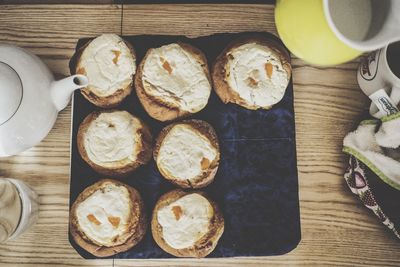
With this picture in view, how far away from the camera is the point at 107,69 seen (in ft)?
2.74

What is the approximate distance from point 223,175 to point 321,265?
240 mm

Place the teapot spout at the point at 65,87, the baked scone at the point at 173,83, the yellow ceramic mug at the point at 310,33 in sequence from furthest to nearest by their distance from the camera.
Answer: the baked scone at the point at 173,83 < the teapot spout at the point at 65,87 < the yellow ceramic mug at the point at 310,33

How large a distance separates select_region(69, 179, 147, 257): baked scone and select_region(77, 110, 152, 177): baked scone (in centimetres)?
3

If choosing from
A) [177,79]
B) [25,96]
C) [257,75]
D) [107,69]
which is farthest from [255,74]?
[25,96]

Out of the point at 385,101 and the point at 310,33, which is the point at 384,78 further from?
the point at 310,33

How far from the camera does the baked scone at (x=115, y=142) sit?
2.70 ft

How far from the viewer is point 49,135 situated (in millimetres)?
892

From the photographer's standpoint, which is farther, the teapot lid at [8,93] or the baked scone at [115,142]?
the baked scone at [115,142]

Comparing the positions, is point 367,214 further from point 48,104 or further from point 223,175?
point 48,104

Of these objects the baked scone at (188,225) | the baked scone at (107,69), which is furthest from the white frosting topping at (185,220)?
the baked scone at (107,69)

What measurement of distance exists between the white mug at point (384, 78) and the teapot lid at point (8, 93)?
571 millimetres

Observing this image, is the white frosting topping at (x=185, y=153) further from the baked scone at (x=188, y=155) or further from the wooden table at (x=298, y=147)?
the wooden table at (x=298, y=147)

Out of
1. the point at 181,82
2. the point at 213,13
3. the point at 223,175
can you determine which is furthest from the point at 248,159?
the point at 213,13

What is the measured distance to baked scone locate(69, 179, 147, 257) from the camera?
31.7 inches
